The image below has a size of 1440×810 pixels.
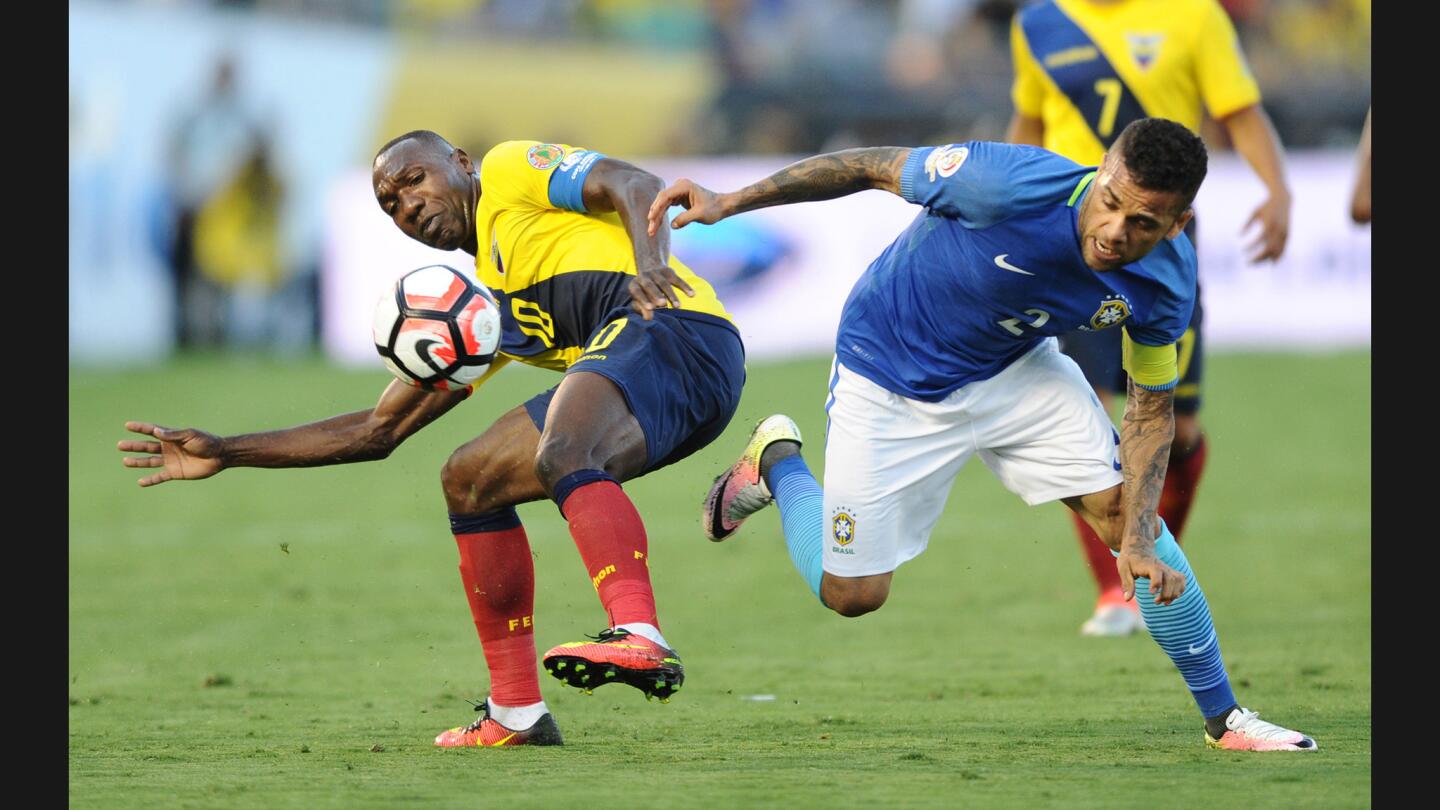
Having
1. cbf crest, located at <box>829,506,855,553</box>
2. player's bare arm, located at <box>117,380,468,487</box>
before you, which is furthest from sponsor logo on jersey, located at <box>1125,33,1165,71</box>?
player's bare arm, located at <box>117,380,468,487</box>

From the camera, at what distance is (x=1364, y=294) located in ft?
62.0

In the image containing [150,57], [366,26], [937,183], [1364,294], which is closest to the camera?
[937,183]

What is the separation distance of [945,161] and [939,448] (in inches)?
40.7

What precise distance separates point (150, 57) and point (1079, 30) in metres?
15.6

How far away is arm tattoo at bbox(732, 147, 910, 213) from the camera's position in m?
5.51

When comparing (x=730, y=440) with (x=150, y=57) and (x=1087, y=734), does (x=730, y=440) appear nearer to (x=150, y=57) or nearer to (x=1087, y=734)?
(x=1087, y=734)

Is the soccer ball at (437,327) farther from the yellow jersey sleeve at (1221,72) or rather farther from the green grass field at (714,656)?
the yellow jersey sleeve at (1221,72)

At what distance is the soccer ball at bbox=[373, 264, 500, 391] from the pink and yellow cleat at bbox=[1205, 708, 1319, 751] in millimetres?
2562

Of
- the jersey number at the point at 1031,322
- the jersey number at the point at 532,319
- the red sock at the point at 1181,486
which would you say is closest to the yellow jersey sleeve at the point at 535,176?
the jersey number at the point at 532,319

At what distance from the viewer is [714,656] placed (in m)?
7.81

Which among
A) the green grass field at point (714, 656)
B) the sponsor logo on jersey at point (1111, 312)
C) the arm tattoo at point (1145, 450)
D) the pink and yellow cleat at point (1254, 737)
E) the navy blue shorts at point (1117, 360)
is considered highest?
the sponsor logo on jersey at point (1111, 312)

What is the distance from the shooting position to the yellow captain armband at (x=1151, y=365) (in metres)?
5.60

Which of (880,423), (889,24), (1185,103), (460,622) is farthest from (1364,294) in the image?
(880,423)

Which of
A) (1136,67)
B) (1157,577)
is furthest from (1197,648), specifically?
(1136,67)
